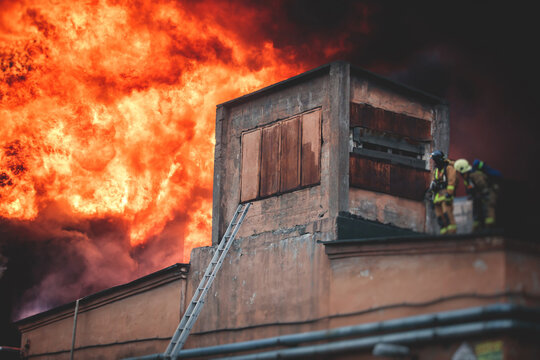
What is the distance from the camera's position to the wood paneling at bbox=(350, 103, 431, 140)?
53.1 feet

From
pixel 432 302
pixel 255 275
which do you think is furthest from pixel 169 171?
pixel 432 302

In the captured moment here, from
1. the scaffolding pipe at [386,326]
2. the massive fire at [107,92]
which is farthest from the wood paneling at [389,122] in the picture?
the massive fire at [107,92]

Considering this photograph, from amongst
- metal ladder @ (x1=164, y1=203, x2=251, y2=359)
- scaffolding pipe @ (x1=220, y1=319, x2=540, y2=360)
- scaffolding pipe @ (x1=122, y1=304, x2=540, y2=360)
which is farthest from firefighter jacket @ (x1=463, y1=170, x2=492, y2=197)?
metal ladder @ (x1=164, y1=203, x2=251, y2=359)

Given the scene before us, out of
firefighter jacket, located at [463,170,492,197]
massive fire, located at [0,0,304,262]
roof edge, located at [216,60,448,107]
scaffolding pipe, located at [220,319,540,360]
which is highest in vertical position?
massive fire, located at [0,0,304,262]

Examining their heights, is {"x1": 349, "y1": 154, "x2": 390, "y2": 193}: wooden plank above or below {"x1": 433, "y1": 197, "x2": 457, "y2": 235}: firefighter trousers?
above

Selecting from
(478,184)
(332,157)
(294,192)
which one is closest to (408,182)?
(332,157)

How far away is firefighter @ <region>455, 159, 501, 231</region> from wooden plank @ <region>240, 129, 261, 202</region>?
19.2 ft

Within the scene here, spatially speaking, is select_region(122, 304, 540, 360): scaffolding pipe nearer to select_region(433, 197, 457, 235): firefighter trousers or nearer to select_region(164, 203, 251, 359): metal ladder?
select_region(164, 203, 251, 359): metal ladder

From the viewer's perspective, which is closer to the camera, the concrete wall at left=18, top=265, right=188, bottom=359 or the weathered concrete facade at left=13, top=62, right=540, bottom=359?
the weathered concrete facade at left=13, top=62, right=540, bottom=359

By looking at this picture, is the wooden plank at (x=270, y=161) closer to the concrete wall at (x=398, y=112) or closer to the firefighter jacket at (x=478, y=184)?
the concrete wall at (x=398, y=112)

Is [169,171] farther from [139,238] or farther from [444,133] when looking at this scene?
[444,133]

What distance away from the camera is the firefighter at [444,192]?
44.5 feet

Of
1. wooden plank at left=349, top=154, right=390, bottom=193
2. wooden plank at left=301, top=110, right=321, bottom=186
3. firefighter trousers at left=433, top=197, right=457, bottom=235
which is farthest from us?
wooden plank at left=301, top=110, right=321, bottom=186

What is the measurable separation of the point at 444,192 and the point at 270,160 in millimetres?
4854
